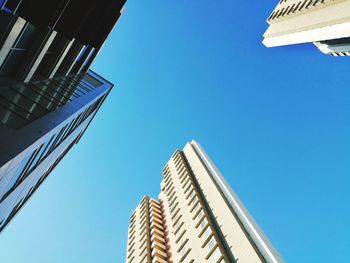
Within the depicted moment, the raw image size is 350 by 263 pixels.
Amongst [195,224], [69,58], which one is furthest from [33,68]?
[195,224]

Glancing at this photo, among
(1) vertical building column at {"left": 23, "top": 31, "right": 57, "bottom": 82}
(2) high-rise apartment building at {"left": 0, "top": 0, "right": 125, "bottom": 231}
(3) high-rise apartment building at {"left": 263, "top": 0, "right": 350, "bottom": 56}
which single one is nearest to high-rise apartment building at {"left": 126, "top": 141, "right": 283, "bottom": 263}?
(2) high-rise apartment building at {"left": 0, "top": 0, "right": 125, "bottom": 231}

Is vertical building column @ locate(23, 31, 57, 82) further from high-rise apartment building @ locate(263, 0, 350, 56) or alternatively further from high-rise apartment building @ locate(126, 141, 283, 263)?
high-rise apartment building @ locate(263, 0, 350, 56)

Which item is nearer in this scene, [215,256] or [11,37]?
[11,37]

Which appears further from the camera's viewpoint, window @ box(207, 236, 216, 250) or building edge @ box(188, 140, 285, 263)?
window @ box(207, 236, 216, 250)

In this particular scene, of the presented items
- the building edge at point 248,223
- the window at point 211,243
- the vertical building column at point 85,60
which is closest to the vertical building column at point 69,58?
the vertical building column at point 85,60

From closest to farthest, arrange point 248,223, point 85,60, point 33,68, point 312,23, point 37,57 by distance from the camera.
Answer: point 37,57, point 33,68, point 248,223, point 85,60, point 312,23

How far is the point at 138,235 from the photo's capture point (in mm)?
46688

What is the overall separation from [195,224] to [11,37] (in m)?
25.9

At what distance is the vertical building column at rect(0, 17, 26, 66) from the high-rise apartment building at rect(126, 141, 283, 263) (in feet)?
66.0

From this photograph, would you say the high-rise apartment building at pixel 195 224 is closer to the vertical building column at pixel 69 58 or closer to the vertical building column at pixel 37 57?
the vertical building column at pixel 69 58

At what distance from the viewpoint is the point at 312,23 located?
145 feet

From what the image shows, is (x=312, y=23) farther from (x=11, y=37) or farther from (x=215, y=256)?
(x=11, y=37)

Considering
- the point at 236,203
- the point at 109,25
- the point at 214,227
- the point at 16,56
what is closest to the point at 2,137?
the point at 109,25

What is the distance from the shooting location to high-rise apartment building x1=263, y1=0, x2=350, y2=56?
37062 mm
